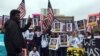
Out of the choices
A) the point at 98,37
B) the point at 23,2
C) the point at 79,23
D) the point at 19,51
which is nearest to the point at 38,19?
the point at 23,2

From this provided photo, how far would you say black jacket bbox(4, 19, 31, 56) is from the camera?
8.87 meters

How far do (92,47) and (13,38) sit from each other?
5.56 metres

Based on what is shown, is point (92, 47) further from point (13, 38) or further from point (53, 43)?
point (53, 43)

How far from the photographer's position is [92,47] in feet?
46.2

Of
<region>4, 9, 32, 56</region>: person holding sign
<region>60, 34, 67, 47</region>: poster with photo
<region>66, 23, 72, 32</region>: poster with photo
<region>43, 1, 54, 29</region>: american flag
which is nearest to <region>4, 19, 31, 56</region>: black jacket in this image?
<region>4, 9, 32, 56</region>: person holding sign

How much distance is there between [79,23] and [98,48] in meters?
6.84

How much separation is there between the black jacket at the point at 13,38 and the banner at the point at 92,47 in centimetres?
511

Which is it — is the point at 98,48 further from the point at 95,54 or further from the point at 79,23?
A: the point at 79,23

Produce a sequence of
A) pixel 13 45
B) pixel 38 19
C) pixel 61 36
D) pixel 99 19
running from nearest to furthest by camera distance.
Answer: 1. pixel 13 45
2. pixel 99 19
3. pixel 61 36
4. pixel 38 19

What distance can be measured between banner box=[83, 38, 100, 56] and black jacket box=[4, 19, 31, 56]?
5.11m

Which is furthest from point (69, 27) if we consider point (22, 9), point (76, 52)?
point (76, 52)

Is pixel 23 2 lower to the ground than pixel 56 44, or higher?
higher

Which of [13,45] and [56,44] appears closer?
[13,45]

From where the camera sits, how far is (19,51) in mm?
8992
